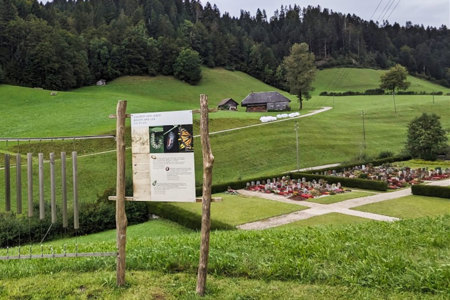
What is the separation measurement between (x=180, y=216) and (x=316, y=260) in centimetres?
1595

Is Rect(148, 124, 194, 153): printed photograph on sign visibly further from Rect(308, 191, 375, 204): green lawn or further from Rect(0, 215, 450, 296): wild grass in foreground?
Rect(308, 191, 375, 204): green lawn

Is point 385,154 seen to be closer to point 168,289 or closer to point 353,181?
point 353,181

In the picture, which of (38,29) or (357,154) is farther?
(38,29)

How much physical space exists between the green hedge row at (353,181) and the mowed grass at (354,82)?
89.0m

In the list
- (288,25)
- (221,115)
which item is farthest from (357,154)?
(288,25)

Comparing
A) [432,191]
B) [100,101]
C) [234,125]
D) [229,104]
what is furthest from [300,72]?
[432,191]

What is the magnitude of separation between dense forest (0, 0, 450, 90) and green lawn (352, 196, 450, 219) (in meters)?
86.6

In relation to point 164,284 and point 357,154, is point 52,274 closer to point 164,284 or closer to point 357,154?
point 164,284

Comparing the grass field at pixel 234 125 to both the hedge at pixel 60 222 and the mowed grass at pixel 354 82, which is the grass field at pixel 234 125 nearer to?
the hedge at pixel 60 222

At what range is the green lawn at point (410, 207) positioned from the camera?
23.0m

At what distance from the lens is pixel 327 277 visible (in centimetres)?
687

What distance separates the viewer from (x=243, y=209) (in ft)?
80.7

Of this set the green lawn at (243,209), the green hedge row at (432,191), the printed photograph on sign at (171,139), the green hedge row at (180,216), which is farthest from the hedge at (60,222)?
the green hedge row at (432,191)

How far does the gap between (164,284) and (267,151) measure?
4318 centimetres
